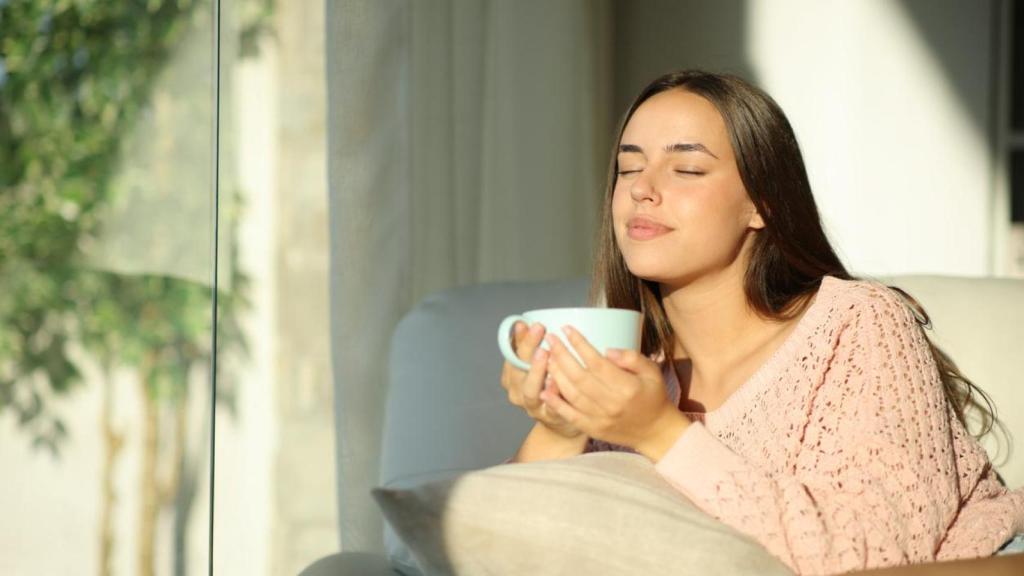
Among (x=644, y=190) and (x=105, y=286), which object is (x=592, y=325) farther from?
(x=105, y=286)

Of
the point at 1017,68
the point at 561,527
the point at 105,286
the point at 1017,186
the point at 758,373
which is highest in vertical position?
the point at 1017,68

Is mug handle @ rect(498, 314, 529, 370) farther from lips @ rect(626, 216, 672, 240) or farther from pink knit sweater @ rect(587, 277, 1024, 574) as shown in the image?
lips @ rect(626, 216, 672, 240)

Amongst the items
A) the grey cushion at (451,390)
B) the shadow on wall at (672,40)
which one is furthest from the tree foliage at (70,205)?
the shadow on wall at (672,40)

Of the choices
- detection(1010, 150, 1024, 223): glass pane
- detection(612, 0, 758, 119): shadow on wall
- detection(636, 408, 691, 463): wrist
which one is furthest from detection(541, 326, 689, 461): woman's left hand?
detection(1010, 150, 1024, 223): glass pane

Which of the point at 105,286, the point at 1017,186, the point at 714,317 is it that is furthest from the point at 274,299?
the point at 1017,186

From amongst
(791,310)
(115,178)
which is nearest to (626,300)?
(791,310)

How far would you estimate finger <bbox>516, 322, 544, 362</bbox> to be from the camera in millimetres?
1166

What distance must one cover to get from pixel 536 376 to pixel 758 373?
0.37 metres

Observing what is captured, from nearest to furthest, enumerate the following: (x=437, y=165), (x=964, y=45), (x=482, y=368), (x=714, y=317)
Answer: (x=714, y=317), (x=482, y=368), (x=437, y=165), (x=964, y=45)

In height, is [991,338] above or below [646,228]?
below

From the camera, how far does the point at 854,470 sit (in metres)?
1.17

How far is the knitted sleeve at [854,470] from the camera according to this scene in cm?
113

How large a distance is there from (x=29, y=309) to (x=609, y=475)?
0.64 meters

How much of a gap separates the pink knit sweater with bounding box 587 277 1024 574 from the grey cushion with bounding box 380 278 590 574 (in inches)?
15.1
